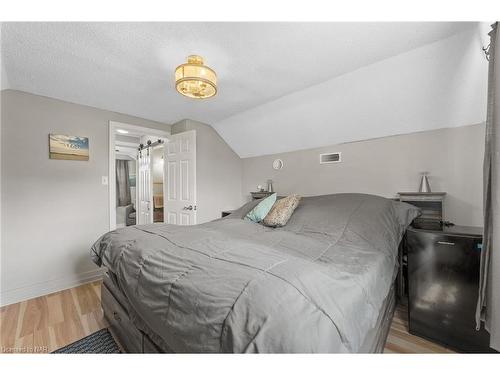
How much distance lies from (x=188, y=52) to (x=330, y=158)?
2.01 meters

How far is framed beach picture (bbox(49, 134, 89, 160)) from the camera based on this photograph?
237cm

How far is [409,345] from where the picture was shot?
4.78 feet

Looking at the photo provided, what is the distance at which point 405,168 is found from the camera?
2137 millimetres

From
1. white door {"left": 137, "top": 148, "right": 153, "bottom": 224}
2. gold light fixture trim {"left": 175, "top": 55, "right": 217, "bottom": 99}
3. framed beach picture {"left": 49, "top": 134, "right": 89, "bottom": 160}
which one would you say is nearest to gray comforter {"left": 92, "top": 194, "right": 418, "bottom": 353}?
gold light fixture trim {"left": 175, "top": 55, "right": 217, "bottom": 99}

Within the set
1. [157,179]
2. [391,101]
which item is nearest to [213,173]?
[157,179]

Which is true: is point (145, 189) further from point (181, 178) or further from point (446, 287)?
point (446, 287)

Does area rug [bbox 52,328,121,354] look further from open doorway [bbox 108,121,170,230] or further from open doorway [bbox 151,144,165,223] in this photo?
open doorway [bbox 151,144,165,223]

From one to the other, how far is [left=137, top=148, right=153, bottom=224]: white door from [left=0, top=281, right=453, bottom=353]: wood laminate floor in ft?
6.40

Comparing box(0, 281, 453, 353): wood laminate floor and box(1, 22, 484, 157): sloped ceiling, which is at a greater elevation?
box(1, 22, 484, 157): sloped ceiling

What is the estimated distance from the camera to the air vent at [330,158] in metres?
2.61

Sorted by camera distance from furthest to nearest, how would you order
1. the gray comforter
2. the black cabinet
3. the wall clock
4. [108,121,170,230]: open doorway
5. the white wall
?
1. the wall clock
2. [108,121,170,230]: open doorway
3. the white wall
4. the black cabinet
5. the gray comforter

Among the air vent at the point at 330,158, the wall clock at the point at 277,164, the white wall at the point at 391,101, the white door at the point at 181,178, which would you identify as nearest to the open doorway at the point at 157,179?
the white door at the point at 181,178
